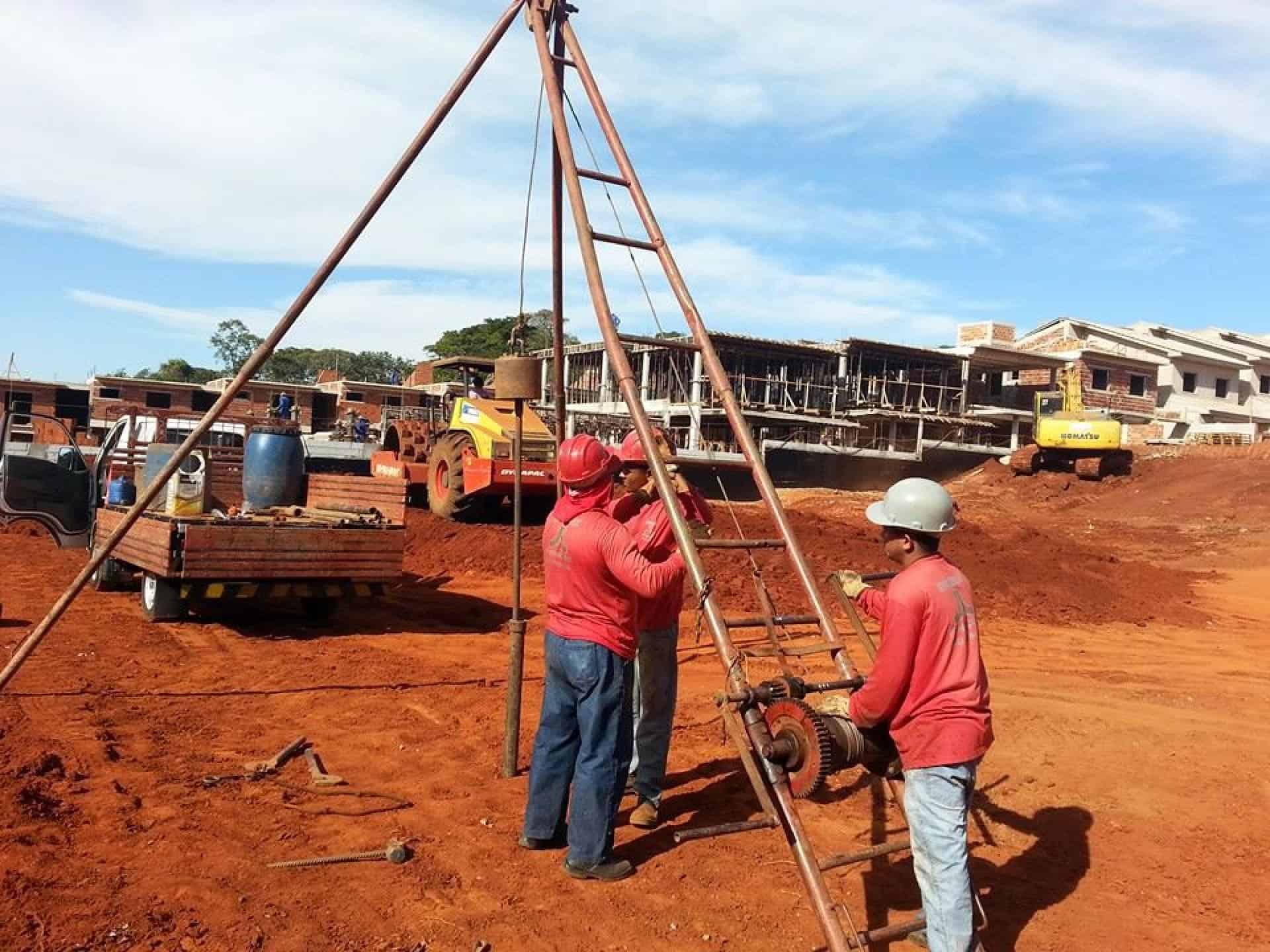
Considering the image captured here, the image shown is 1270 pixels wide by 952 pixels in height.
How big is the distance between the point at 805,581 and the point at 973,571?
11232 mm

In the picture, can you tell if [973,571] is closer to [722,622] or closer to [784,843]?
[784,843]

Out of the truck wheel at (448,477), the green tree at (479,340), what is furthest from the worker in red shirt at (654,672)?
the green tree at (479,340)

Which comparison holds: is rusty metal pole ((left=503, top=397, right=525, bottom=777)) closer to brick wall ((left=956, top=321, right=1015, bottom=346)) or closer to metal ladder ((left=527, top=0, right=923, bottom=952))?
metal ladder ((left=527, top=0, right=923, bottom=952))

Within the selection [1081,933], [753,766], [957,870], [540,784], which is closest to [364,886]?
[540,784]

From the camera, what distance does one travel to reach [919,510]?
3.36m

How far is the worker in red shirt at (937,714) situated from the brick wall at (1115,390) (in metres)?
39.2

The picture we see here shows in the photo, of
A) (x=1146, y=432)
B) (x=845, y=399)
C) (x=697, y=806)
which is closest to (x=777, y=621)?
(x=697, y=806)

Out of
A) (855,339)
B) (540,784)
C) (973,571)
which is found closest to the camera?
(540,784)

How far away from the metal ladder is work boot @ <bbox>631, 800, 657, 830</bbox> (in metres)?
0.68

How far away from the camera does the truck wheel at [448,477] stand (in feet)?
56.8

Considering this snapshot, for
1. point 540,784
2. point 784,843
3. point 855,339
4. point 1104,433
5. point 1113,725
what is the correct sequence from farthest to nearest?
1. point 855,339
2. point 1104,433
3. point 1113,725
4. point 784,843
5. point 540,784

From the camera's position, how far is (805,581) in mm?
4137

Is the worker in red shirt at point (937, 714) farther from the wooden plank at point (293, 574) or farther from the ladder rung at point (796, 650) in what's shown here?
the wooden plank at point (293, 574)

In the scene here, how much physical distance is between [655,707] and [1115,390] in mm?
40113
